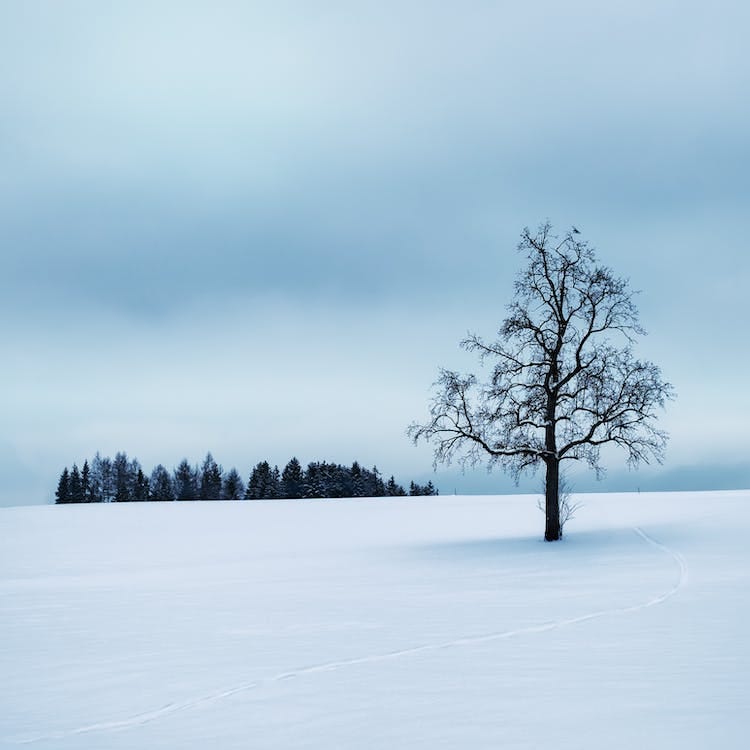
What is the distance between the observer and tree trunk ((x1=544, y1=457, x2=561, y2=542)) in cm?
3078

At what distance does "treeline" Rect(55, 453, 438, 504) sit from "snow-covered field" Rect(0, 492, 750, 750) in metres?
95.0

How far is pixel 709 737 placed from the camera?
21.8 feet

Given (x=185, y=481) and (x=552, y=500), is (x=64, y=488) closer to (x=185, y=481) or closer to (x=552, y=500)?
(x=185, y=481)

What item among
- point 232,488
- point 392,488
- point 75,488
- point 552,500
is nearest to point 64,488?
point 75,488

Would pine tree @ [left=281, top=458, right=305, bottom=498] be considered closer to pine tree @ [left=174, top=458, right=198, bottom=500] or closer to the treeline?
the treeline

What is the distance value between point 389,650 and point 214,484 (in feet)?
446

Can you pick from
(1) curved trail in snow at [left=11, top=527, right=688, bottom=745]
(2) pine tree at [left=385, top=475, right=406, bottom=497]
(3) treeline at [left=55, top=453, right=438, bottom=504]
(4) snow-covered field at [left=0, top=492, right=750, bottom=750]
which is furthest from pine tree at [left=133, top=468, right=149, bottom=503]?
(1) curved trail in snow at [left=11, top=527, right=688, bottom=745]

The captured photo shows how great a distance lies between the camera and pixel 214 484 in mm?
142875

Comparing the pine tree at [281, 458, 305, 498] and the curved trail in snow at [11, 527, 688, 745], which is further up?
the pine tree at [281, 458, 305, 498]

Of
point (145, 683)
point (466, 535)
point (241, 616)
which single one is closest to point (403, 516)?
point (466, 535)

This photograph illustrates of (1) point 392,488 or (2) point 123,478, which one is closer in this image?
(1) point 392,488

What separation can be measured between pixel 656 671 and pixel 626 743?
2965mm

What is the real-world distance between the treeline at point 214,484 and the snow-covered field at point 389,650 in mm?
95033

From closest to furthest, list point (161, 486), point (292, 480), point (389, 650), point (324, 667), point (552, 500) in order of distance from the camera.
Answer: point (324, 667) < point (389, 650) < point (552, 500) < point (292, 480) < point (161, 486)
